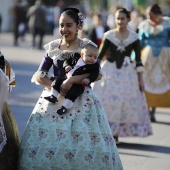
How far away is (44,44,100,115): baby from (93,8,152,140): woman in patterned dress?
345 cm

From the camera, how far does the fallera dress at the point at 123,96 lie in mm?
10453

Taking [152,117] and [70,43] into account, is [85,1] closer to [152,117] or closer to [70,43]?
[152,117]

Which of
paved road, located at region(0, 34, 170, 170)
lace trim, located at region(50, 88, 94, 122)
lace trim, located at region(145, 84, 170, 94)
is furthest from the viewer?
lace trim, located at region(145, 84, 170, 94)

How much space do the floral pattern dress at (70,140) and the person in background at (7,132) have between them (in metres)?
0.08

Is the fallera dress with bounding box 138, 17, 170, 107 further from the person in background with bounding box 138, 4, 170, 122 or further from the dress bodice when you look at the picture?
the dress bodice

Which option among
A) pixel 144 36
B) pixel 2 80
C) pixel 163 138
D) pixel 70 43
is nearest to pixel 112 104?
pixel 163 138

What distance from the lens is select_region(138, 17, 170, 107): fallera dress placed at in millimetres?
12617

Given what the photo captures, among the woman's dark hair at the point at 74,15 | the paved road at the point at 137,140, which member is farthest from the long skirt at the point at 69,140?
the paved road at the point at 137,140

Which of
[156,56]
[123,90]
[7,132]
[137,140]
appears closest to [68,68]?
[7,132]

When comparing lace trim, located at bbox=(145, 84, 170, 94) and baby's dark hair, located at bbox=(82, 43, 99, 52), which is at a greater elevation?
baby's dark hair, located at bbox=(82, 43, 99, 52)

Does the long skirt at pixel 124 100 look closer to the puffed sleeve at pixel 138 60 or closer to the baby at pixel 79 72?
the puffed sleeve at pixel 138 60

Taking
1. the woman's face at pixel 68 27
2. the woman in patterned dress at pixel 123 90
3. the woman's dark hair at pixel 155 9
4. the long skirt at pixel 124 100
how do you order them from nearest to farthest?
the woman's face at pixel 68 27
the woman in patterned dress at pixel 123 90
the long skirt at pixel 124 100
the woman's dark hair at pixel 155 9

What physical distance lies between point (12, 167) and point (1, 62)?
2.81ft

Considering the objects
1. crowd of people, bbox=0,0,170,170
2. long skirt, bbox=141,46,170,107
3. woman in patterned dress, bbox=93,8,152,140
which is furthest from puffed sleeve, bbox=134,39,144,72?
crowd of people, bbox=0,0,170,170
